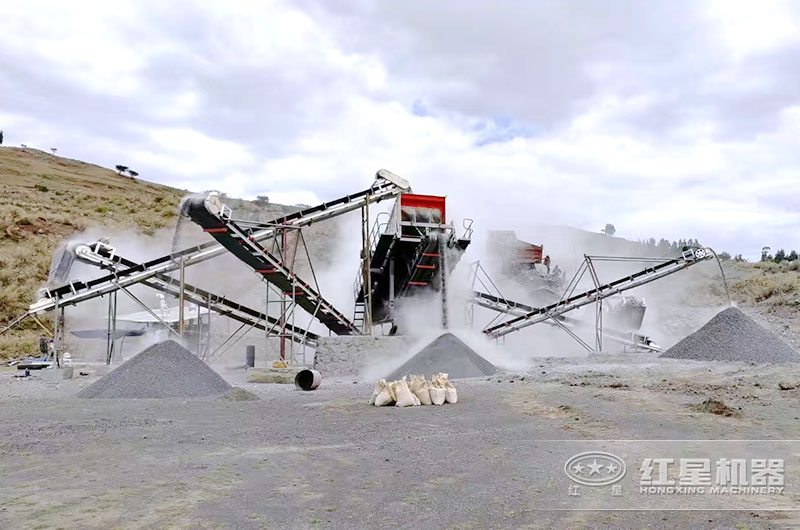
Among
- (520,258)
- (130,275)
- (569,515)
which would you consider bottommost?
(569,515)

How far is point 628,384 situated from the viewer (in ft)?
37.9

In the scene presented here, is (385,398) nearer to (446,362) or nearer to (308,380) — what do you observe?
(308,380)

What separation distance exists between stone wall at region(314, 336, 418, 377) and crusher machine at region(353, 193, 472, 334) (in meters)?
1.90

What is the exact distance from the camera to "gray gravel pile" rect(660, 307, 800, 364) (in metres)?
13.9

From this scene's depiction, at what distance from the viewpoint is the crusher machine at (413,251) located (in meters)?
17.8

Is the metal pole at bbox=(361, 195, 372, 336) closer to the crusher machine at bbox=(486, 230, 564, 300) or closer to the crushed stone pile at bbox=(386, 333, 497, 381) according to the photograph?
the crushed stone pile at bbox=(386, 333, 497, 381)

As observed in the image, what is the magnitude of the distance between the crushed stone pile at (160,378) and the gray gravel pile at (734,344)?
10.9 m

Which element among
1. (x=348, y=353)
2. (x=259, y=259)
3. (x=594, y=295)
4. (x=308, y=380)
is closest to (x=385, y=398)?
(x=308, y=380)

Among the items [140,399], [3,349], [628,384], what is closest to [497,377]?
[628,384]

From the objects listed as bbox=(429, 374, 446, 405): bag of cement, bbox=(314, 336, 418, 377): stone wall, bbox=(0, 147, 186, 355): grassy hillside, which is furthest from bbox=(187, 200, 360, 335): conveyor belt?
bbox=(0, 147, 186, 355): grassy hillside

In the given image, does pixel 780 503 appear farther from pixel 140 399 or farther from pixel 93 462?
pixel 140 399

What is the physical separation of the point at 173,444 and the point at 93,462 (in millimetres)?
1008

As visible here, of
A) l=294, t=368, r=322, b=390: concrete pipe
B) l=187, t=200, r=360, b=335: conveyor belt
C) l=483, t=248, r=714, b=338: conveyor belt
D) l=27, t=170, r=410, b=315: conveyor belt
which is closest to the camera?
l=294, t=368, r=322, b=390: concrete pipe

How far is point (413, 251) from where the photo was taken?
723 inches
